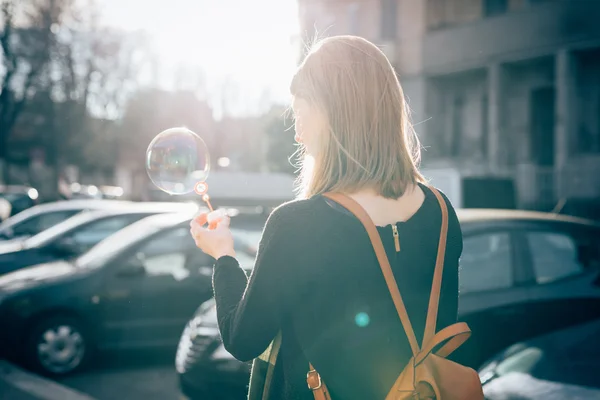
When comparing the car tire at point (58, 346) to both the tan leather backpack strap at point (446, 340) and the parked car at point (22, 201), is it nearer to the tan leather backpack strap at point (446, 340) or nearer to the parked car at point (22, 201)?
the tan leather backpack strap at point (446, 340)

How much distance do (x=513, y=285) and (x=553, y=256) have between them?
18.3 inches

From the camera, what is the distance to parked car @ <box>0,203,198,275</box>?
8.88 meters

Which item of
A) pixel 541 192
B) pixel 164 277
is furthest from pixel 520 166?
pixel 164 277

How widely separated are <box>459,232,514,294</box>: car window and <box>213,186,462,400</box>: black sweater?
121 inches

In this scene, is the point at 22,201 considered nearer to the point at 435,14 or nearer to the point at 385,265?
the point at 435,14

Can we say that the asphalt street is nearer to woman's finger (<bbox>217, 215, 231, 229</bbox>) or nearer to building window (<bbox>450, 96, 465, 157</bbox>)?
woman's finger (<bbox>217, 215, 231, 229</bbox>)

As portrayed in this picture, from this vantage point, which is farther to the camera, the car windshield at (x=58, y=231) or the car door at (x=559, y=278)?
the car windshield at (x=58, y=231)

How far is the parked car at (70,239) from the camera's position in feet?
29.1

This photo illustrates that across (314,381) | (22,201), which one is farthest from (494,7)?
(314,381)

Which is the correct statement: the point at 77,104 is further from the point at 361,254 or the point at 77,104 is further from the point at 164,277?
the point at 361,254

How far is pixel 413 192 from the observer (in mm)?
1906

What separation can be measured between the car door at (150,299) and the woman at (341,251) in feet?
17.2

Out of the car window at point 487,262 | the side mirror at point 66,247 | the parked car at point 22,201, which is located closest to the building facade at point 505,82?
the parked car at point 22,201

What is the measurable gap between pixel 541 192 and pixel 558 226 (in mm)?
12826
